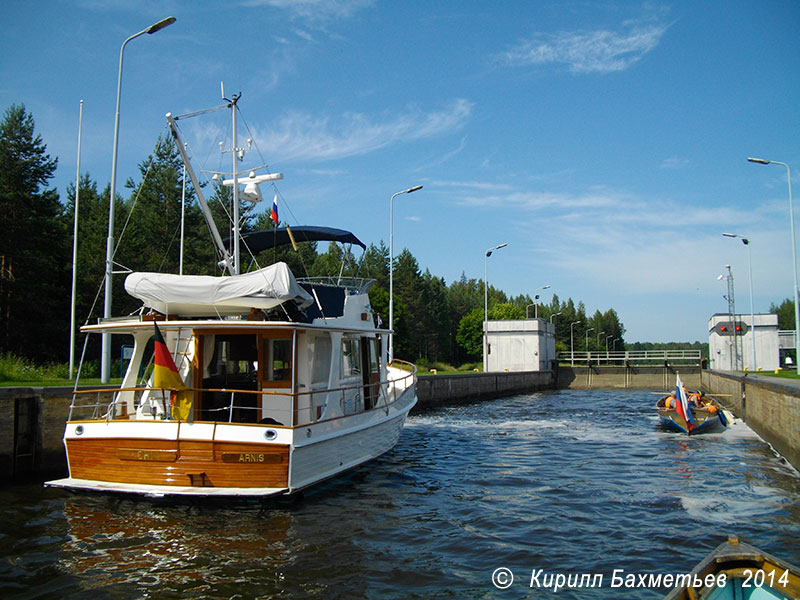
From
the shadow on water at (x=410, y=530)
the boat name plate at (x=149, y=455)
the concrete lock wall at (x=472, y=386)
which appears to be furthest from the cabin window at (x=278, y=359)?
the concrete lock wall at (x=472, y=386)

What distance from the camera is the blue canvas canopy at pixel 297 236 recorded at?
1554cm

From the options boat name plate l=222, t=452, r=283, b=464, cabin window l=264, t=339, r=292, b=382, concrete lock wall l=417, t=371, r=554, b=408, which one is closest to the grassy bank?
cabin window l=264, t=339, r=292, b=382

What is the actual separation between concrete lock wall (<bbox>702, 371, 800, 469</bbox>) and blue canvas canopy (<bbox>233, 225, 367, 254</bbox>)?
1095cm

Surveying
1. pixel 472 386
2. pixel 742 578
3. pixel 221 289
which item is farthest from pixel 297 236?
pixel 472 386

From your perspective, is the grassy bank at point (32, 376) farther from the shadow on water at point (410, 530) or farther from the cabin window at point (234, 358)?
the cabin window at point (234, 358)

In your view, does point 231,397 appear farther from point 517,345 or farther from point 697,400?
point 517,345

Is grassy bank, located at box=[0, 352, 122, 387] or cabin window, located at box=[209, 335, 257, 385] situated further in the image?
grassy bank, located at box=[0, 352, 122, 387]

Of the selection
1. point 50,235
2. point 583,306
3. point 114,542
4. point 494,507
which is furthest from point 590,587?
point 583,306

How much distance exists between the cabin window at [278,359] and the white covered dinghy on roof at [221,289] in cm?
119

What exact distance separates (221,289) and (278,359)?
6.12 feet

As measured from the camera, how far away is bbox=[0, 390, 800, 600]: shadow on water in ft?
23.8

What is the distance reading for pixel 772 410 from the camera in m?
17.8

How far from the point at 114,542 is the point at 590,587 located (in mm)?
6339

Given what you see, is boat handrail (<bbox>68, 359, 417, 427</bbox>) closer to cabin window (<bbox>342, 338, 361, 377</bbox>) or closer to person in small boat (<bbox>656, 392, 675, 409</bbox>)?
cabin window (<bbox>342, 338, 361, 377</bbox>)
